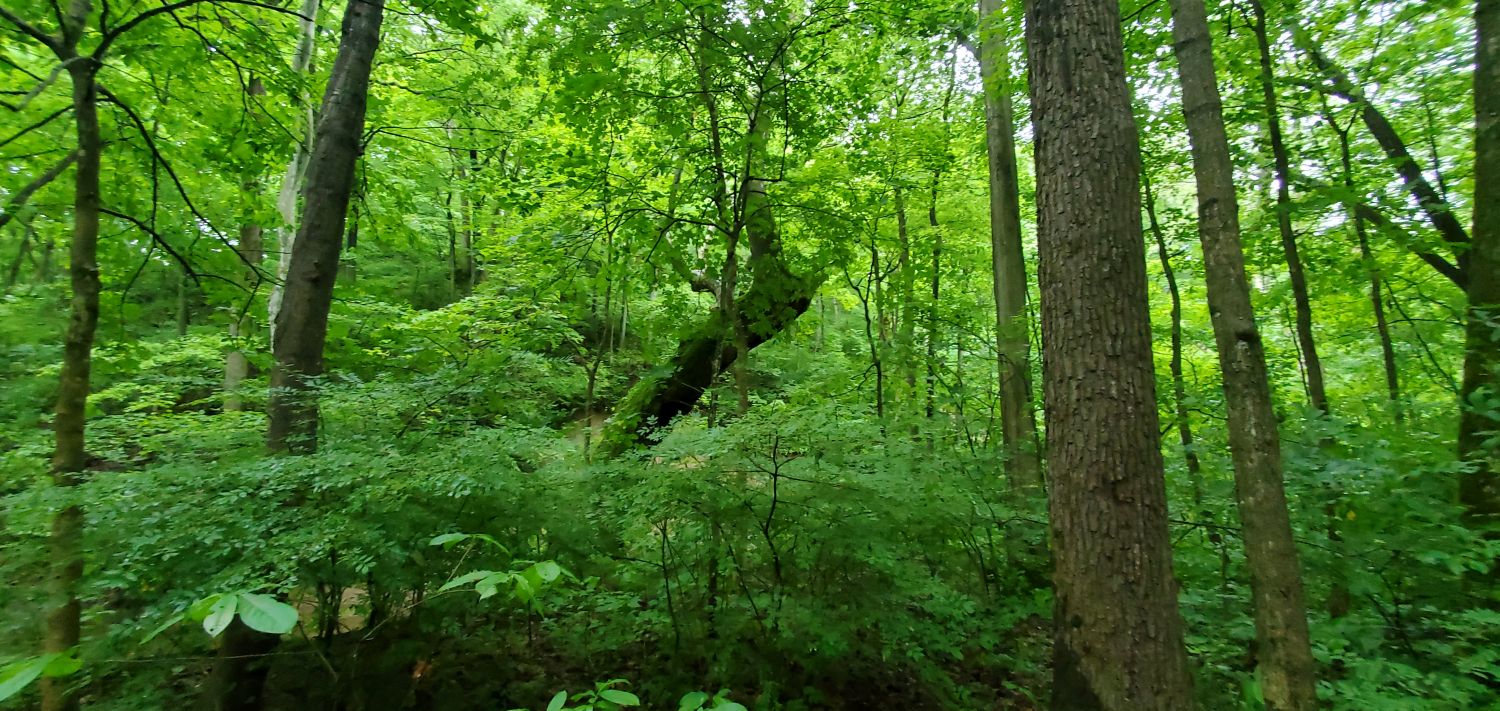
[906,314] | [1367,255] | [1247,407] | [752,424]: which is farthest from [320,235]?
[1367,255]

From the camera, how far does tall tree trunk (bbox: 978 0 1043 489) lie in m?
6.61

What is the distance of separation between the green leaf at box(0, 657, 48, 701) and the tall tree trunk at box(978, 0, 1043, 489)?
651 cm

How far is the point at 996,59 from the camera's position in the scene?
6574 mm

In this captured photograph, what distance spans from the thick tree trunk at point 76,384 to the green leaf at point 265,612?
129 inches

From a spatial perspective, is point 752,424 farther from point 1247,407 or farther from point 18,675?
point 18,675

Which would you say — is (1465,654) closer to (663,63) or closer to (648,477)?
(648,477)

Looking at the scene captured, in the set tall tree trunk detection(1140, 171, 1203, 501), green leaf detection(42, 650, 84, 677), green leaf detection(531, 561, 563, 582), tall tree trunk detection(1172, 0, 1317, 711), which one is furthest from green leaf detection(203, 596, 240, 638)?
tall tree trunk detection(1140, 171, 1203, 501)

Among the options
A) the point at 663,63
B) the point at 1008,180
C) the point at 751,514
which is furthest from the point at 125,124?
the point at 1008,180

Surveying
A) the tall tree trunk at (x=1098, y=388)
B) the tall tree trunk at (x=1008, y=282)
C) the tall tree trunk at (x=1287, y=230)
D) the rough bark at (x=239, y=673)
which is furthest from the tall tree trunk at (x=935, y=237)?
the rough bark at (x=239, y=673)

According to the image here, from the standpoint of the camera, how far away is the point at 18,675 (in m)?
0.94

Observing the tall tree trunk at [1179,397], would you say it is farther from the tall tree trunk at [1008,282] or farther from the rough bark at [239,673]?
the rough bark at [239,673]

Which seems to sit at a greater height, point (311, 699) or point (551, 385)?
point (551, 385)

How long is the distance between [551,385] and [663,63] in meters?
3.50

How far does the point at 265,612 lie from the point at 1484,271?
7.29m
